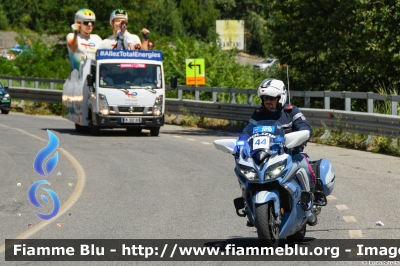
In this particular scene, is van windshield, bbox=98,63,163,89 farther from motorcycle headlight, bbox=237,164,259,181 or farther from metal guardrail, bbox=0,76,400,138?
motorcycle headlight, bbox=237,164,259,181

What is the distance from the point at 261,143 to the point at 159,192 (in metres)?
5.52

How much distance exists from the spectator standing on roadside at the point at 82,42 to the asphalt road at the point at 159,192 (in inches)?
194

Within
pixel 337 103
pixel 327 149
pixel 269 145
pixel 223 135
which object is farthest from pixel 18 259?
pixel 337 103

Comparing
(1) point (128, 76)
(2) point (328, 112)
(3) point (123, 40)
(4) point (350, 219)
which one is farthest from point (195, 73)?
(4) point (350, 219)

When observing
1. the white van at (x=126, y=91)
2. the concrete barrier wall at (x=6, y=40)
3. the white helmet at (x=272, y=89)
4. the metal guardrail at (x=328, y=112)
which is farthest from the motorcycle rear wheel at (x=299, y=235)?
the concrete barrier wall at (x=6, y=40)

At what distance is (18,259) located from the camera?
28.6 ft

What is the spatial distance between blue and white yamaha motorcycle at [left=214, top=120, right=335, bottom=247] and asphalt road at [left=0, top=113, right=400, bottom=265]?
1.87ft

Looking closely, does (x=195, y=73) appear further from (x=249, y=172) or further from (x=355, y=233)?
(x=249, y=172)

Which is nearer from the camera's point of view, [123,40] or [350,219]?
[350,219]

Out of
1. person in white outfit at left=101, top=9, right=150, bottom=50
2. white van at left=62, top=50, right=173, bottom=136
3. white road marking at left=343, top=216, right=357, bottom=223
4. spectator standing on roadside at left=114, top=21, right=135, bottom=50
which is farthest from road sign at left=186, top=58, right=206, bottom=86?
white road marking at left=343, top=216, right=357, bottom=223

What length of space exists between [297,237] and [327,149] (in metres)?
11.5

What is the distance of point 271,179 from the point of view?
842cm

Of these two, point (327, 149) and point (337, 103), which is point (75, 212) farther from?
point (337, 103)

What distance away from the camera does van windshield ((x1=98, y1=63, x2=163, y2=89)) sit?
82.9ft
